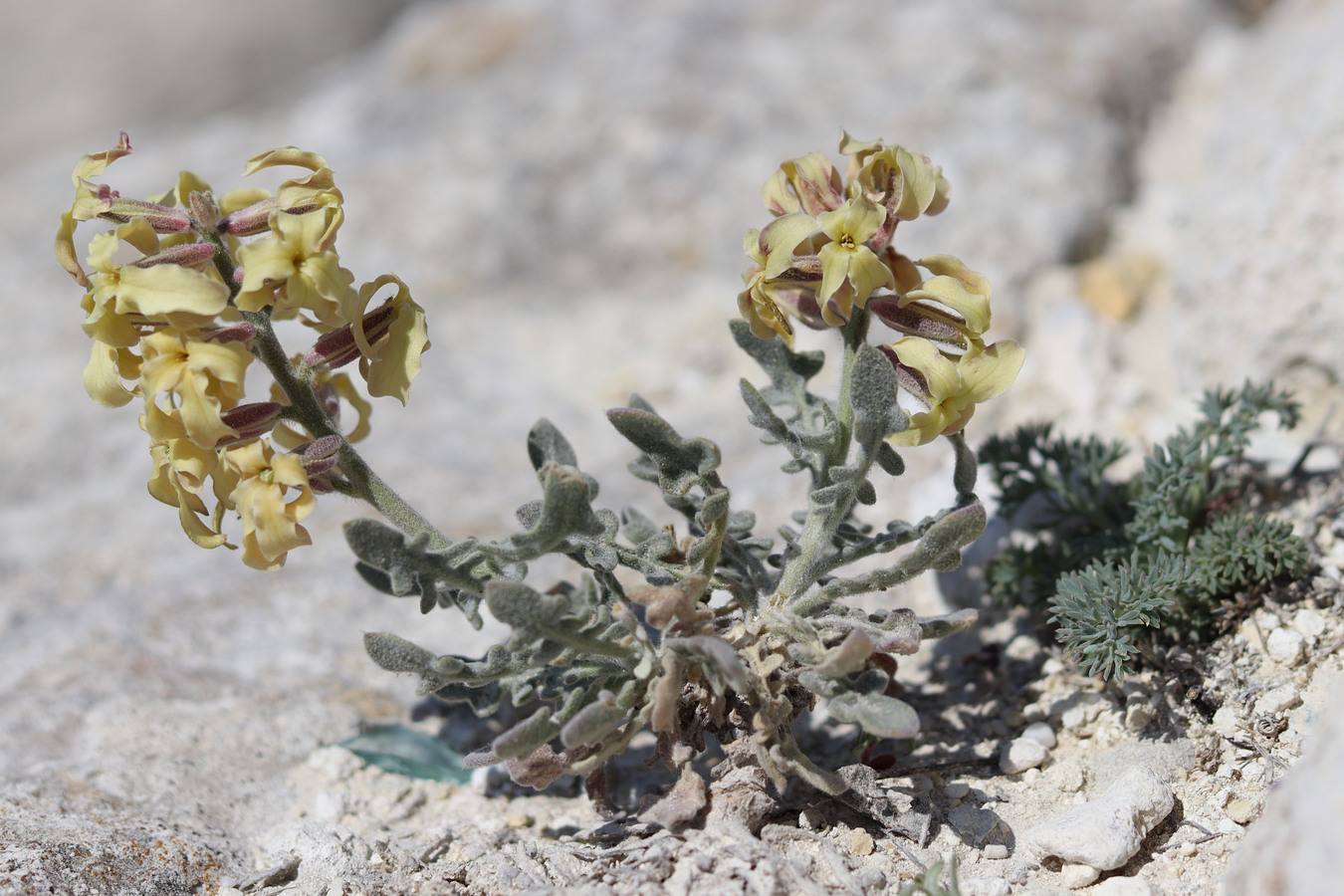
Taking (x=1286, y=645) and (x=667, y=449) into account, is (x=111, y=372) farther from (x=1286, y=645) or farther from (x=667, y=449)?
(x=1286, y=645)

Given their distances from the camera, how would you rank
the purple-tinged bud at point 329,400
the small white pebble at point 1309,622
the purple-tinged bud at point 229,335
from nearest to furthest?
the purple-tinged bud at point 229,335 → the purple-tinged bud at point 329,400 → the small white pebble at point 1309,622

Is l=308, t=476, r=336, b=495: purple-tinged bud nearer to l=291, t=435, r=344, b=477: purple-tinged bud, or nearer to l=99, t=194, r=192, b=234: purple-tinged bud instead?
l=291, t=435, r=344, b=477: purple-tinged bud

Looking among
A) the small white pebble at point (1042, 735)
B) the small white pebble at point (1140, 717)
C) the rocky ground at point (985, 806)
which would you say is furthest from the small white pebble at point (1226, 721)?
the small white pebble at point (1042, 735)

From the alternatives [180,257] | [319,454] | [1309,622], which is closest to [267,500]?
[319,454]

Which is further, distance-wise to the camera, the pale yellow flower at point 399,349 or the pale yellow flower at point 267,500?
the pale yellow flower at point 399,349

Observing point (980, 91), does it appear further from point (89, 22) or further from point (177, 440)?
point (89, 22)

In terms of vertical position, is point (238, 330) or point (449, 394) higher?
point (449, 394)

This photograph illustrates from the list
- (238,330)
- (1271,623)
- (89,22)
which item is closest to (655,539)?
(238,330)

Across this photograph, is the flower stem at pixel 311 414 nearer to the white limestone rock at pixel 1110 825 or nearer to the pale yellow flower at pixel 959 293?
the pale yellow flower at pixel 959 293
